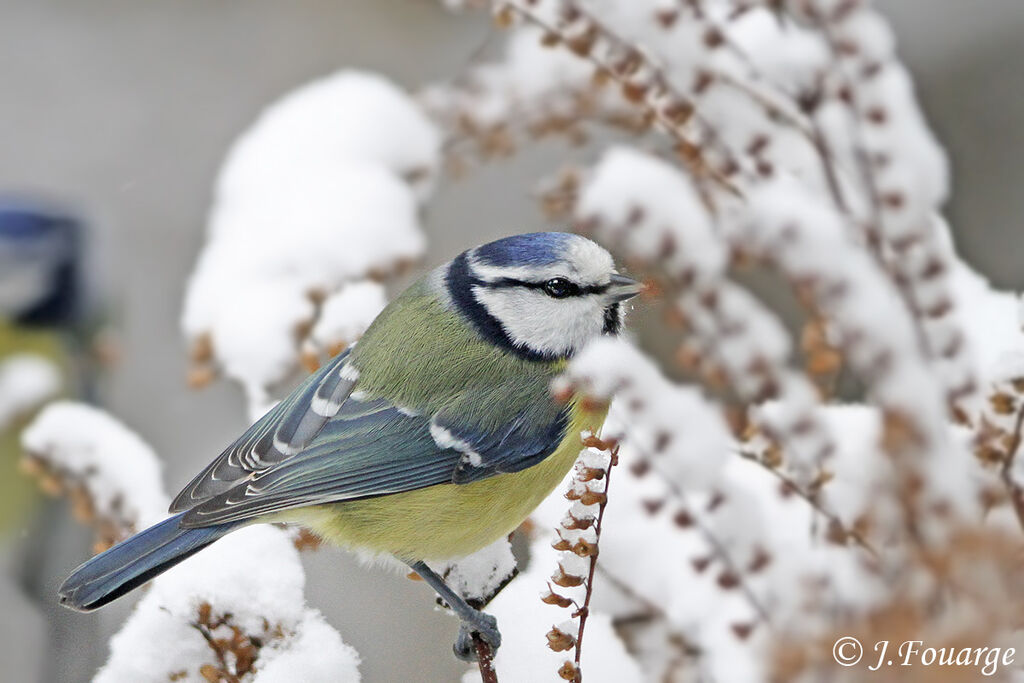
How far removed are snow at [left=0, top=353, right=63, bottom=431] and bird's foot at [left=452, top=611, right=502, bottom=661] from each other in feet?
4.95

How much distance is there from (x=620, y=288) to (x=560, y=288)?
7 cm

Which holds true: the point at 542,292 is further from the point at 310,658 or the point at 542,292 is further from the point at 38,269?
the point at 38,269

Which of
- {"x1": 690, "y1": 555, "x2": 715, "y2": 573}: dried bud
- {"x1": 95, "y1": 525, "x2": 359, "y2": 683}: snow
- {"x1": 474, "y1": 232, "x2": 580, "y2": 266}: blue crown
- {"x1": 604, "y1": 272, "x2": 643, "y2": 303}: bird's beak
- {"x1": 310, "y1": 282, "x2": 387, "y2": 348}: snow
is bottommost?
{"x1": 690, "y1": 555, "x2": 715, "y2": 573}: dried bud

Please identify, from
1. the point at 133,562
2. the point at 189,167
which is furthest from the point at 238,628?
the point at 189,167

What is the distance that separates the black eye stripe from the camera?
3.61 ft

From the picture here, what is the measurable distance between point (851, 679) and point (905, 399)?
0.30 meters

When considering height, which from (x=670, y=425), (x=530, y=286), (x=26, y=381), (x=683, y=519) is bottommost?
(x=26, y=381)

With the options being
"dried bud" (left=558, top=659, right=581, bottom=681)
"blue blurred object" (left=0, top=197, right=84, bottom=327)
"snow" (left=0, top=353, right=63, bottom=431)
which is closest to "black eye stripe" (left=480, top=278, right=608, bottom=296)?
"dried bud" (left=558, top=659, right=581, bottom=681)

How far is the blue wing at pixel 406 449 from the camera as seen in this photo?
1134 millimetres

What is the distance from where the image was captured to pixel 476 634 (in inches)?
38.7

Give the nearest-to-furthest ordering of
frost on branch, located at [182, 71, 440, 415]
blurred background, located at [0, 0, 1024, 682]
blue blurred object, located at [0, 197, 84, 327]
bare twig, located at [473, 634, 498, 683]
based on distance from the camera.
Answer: bare twig, located at [473, 634, 498, 683], frost on branch, located at [182, 71, 440, 415], blurred background, located at [0, 0, 1024, 682], blue blurred object, located at [0, 197, 84, 327]

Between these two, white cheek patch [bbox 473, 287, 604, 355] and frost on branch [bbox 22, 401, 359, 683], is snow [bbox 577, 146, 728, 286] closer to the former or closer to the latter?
white cheek patch [bbox 473, 287, 604, 355]

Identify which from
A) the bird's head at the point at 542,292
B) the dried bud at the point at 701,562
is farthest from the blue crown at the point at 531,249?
the dried bud at the point at 701,562

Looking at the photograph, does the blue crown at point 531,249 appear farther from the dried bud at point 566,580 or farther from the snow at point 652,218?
the dried bud at point 566,580
